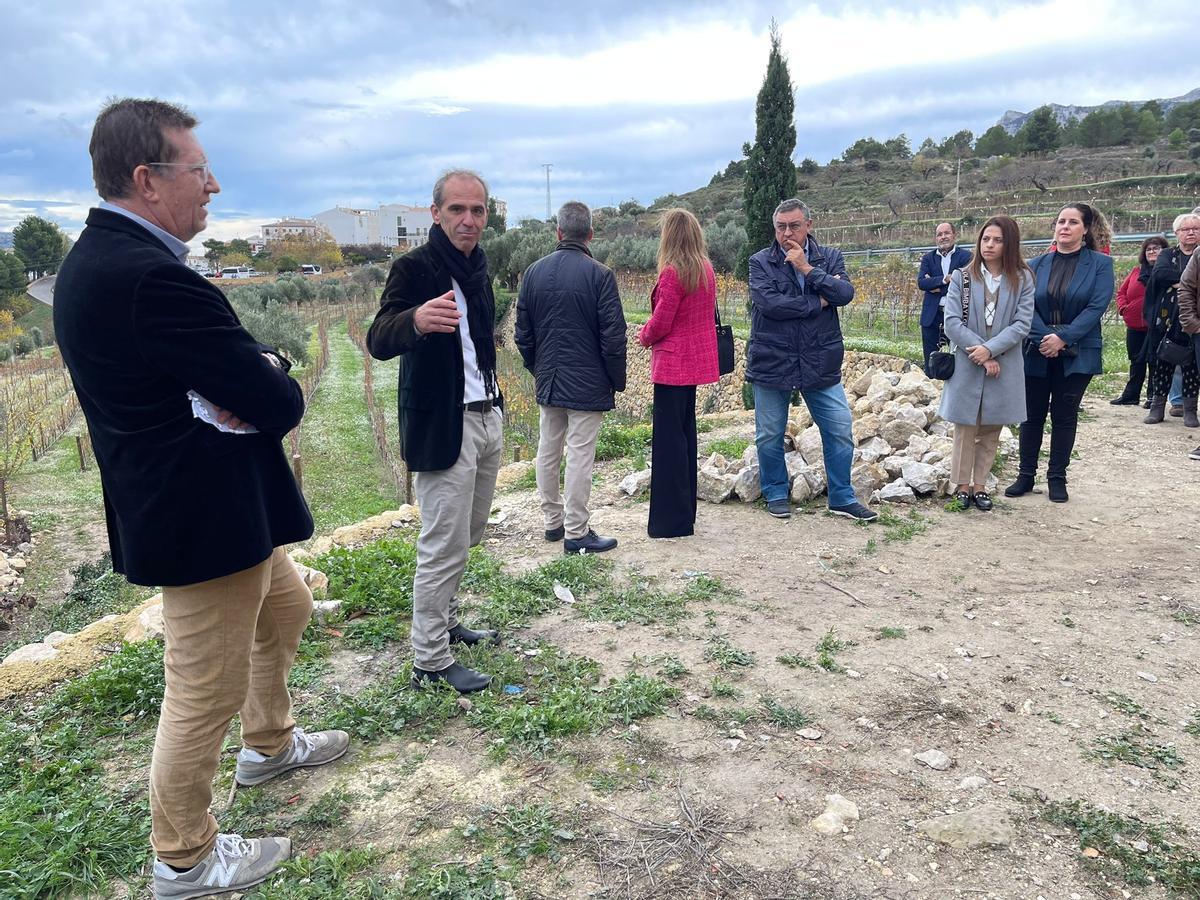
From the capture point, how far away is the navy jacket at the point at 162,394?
1.91 meters

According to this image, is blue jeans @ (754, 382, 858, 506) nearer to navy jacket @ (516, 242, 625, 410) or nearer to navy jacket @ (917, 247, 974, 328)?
navy jacket @ (516, 242, 625, 410)

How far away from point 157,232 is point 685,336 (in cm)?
344

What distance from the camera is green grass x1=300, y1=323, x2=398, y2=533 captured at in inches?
456

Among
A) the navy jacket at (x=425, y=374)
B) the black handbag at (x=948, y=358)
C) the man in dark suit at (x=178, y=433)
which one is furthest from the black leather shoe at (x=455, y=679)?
the black handbag at (x=948, y=358)

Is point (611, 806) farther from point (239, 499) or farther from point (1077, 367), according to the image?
point (1077, 367)

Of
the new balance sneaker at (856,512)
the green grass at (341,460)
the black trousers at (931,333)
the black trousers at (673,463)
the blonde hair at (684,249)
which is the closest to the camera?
the blonde hair at (684,249)

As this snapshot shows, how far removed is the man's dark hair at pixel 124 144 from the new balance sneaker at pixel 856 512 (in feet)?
15.5

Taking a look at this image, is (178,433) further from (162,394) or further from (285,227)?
(285,227)

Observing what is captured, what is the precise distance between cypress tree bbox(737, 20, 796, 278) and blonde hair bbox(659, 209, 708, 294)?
9.47 m

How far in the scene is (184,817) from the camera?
2.15 m

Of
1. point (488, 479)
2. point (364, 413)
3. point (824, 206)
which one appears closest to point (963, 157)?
point (824, 206)

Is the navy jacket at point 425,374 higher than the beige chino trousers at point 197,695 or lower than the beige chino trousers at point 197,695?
higher

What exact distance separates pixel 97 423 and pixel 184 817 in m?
1.12

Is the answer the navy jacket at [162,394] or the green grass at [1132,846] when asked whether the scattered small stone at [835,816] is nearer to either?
the green grass at [1132,846]
